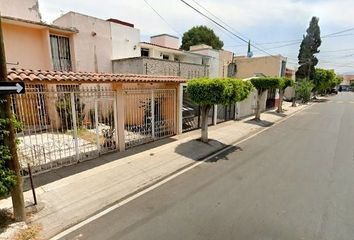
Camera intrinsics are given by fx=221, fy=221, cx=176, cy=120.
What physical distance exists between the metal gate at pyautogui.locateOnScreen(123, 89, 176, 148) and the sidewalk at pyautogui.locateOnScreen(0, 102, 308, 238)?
855mm

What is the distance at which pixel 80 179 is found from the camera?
21.0ft

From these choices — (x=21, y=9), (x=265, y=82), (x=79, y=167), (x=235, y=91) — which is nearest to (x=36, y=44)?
(x=21, y=9)

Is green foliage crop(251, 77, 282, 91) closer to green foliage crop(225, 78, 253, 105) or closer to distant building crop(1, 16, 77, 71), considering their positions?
green foliage crop(225, 78, 253, 105)

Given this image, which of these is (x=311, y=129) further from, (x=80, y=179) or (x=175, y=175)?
(x=80, y=179)

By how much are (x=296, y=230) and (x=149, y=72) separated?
1208 cm

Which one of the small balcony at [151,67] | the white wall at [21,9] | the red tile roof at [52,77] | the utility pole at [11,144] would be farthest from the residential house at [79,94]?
the utility pole at [11,144]

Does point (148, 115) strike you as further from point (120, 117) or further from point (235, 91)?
point (235, 91)

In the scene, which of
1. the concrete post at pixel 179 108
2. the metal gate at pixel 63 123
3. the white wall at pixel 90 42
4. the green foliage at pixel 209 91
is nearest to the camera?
the metal gate at pixel 63 123

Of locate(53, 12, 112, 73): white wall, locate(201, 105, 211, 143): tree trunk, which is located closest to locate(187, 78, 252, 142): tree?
locate(201, 105, 211, 143): tree trunk

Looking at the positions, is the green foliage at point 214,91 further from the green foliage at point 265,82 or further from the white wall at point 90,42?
the white wall at point 90,42

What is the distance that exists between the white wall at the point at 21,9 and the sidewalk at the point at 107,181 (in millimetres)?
10310

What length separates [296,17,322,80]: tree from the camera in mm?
39188

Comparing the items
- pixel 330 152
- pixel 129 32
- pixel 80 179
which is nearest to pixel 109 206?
pixel 80 179

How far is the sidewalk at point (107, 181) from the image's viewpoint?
189 inches
